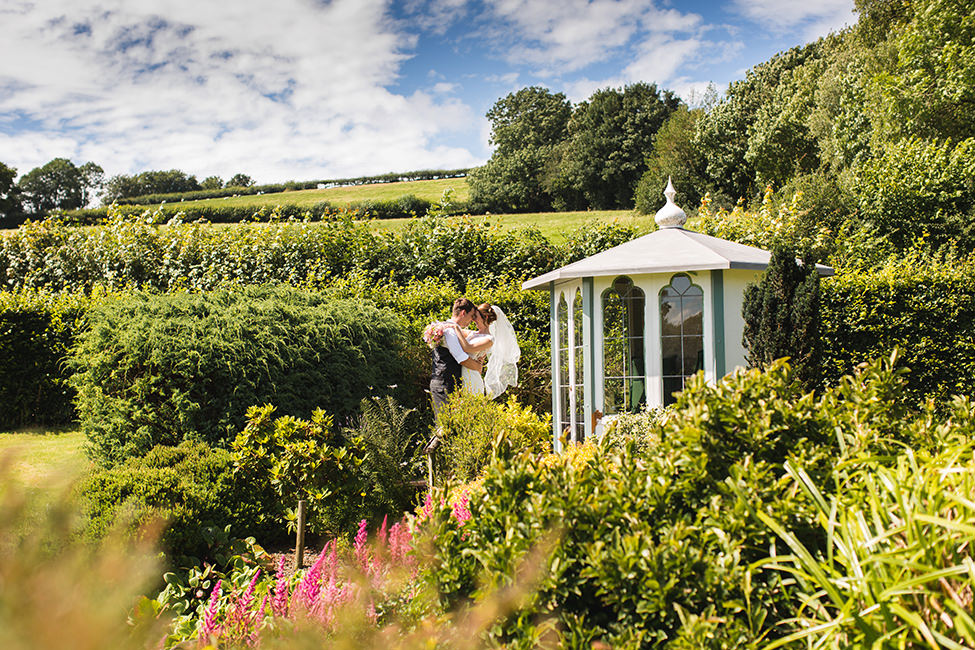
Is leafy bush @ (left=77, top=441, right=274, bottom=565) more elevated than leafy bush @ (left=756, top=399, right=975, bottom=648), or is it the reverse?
leafy bush @ (left=756, top=399, right=975, bottom=648)

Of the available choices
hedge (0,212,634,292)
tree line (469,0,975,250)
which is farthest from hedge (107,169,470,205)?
hedge (0,212,634,292)

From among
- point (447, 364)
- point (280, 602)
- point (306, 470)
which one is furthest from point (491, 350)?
point (280, 602)

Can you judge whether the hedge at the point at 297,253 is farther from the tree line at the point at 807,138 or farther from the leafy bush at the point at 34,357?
the tree line at the point at 807,138

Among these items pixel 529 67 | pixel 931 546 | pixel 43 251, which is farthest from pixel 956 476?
pixel 43 251

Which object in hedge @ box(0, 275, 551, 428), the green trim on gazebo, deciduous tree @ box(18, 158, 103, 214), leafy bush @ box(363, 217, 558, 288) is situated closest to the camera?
the green trim on gazebo

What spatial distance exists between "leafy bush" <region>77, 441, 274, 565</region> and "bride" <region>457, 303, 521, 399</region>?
3.25m

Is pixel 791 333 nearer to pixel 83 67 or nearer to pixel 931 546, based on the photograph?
pixel 931 546

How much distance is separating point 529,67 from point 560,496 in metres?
11.2

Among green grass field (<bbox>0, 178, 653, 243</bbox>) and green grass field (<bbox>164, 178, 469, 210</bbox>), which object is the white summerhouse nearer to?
green grass field (<bbox>0, 178, 653, 243</bbox>)

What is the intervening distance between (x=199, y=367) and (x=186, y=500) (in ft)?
5.87

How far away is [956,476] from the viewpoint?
196cm

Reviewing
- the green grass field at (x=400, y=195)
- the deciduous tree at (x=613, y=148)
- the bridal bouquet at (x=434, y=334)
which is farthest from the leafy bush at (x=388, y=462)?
the deciduous tree at (x=613, y=148)

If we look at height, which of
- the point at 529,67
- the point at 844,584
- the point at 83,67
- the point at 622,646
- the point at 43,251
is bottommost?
the point at 622,646

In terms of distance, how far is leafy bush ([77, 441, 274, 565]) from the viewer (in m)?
4.18
